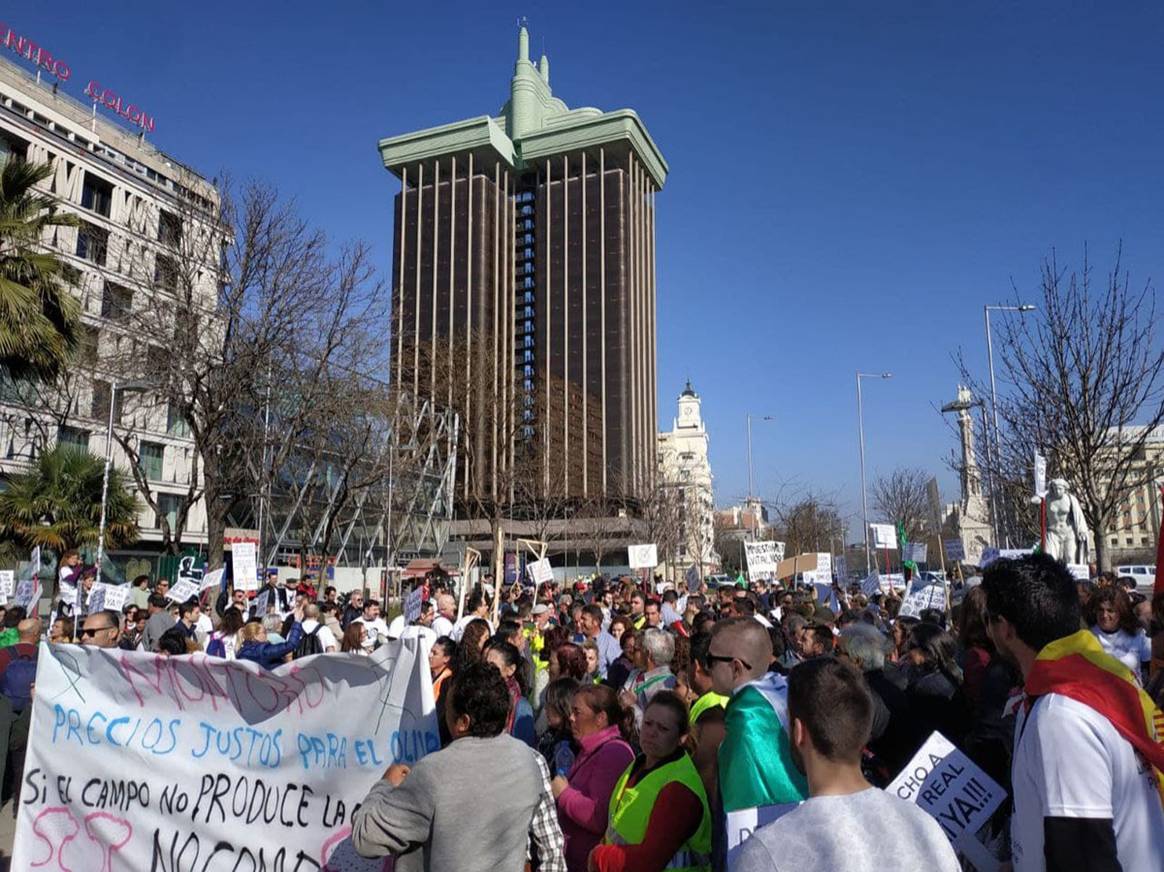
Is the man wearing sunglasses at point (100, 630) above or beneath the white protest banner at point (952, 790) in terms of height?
above

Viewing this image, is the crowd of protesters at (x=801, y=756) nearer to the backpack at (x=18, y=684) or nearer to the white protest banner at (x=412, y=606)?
the backpack at (x=18, y=684)

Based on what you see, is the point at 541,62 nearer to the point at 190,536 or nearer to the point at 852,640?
the point at 190,536

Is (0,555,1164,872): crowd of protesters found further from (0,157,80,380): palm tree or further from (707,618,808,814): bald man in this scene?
(0,157,80,380): palm tree

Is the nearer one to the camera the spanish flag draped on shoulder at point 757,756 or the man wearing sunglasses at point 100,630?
the spanish flag draped on shoulder at point 757,756

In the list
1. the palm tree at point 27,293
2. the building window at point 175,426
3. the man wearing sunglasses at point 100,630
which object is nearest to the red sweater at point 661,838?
the man wearing sunglasses at point 100,630

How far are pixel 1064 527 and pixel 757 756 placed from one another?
46.4 ft

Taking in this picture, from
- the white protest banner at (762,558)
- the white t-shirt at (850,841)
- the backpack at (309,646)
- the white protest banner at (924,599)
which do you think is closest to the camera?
the white t-shirt at (850,841)

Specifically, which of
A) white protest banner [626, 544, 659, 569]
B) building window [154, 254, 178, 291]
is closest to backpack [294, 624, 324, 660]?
white protest banner [626, 544, 659, 569]

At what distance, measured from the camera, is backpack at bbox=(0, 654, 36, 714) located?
692 cm

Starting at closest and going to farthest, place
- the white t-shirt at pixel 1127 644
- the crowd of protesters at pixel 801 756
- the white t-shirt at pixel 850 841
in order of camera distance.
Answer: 1. the white t-shirt at pixel 850 841
2. the crowd of protesters at pixel 801 756
3. the white t-shirt at pixel 1127 644

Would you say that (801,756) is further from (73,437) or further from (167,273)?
(73,437)

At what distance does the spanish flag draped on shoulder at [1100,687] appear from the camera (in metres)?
2.35

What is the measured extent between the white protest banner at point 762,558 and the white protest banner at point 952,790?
17492mm

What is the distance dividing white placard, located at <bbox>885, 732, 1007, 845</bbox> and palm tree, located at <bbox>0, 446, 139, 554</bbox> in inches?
1084
